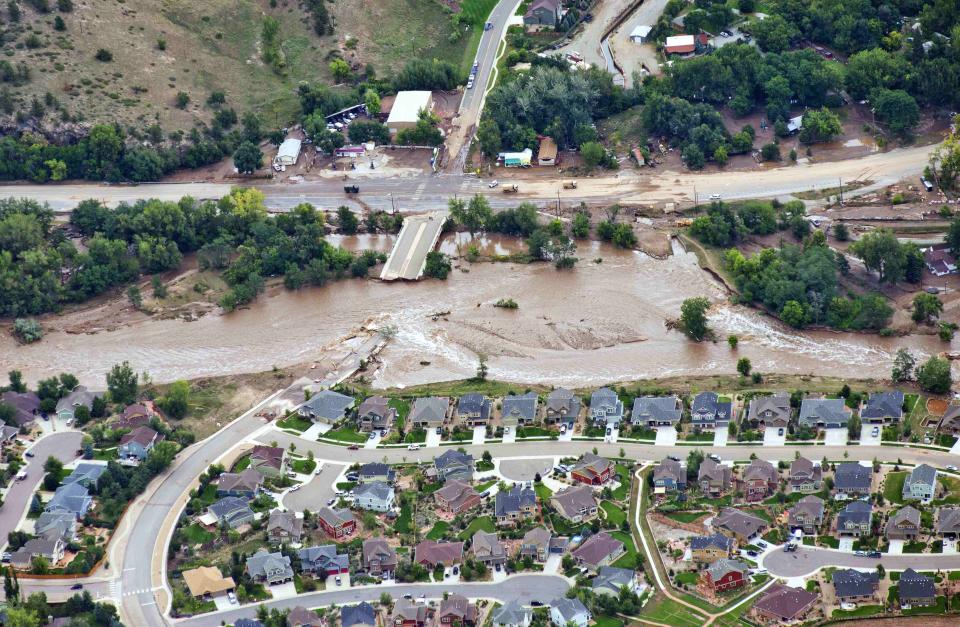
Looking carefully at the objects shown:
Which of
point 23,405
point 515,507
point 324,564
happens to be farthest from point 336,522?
point 23,405

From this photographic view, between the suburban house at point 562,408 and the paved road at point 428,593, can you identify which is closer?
the paved road at point 428,593

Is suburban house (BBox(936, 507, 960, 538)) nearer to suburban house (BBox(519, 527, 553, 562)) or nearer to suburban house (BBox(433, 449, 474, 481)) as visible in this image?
suburban house (BBox(519, 527, 553, 562))

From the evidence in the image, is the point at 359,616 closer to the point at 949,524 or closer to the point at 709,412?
the point at 709,412

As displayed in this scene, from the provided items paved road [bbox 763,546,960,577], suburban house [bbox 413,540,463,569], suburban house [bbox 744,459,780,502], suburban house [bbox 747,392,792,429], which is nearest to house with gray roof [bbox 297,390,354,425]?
suburban house [bbox 413,540,463,569]

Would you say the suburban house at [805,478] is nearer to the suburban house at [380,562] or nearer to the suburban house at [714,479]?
the suburban house at [714,479]

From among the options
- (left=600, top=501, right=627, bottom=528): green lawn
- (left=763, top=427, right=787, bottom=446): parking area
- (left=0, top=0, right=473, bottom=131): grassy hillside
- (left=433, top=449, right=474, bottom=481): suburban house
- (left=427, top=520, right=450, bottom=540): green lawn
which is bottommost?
(left=427, top=520, right=450, bottom=540): green lawn

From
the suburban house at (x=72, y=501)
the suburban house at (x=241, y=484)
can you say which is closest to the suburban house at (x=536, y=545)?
the suburban house at (x=241, y=484)

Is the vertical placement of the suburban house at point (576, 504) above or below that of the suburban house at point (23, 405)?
below
